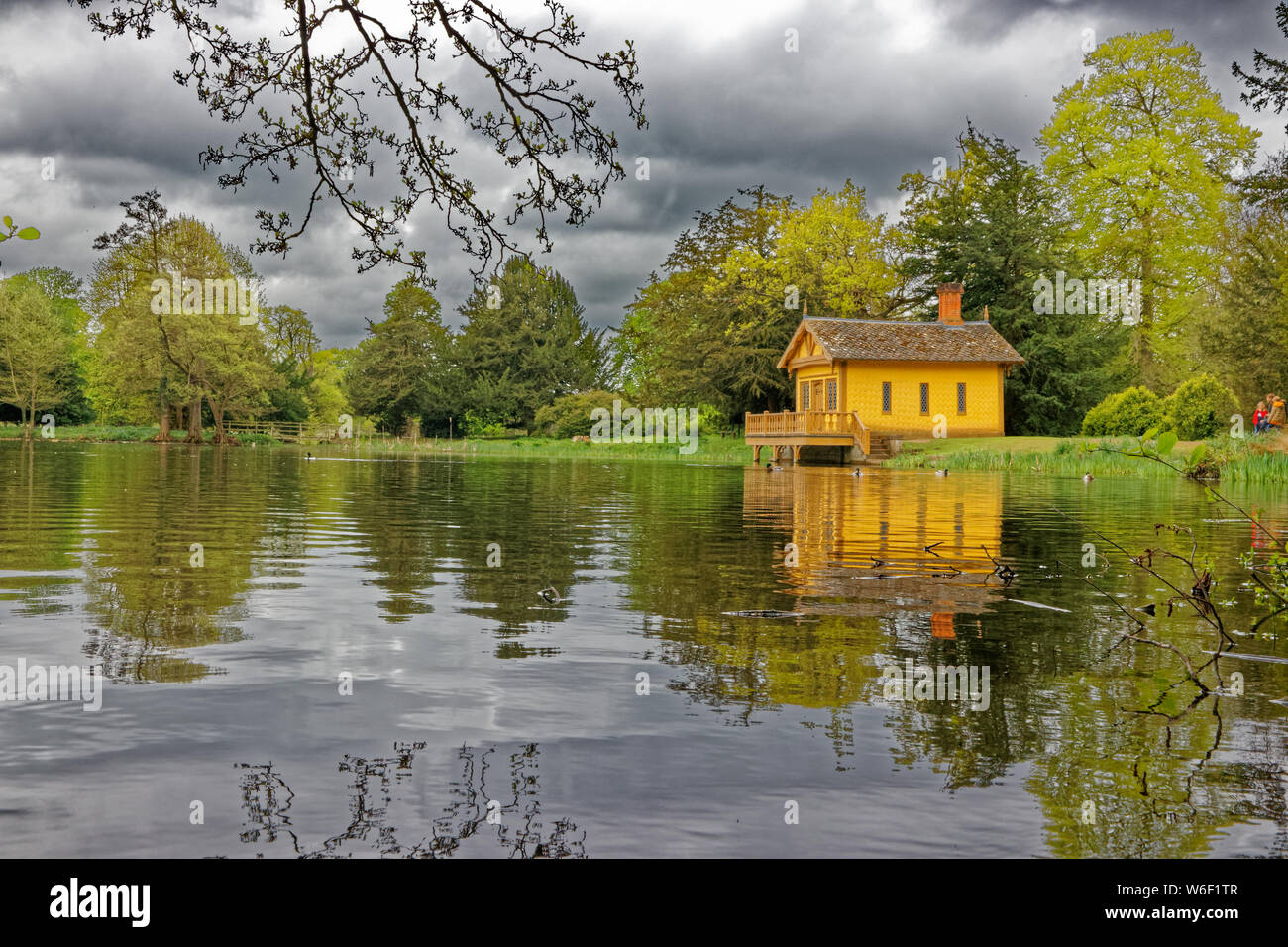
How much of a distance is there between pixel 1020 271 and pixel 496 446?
3647 cm

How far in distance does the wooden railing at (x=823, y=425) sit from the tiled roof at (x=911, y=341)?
2.91 m

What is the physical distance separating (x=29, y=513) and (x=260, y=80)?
13624mm

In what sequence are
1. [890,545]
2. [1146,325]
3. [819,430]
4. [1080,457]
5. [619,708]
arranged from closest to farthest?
[619,708] < [890,545] < [1080,457] < [819,430] < [1146,325]

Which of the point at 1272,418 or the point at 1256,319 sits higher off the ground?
the point at 1256,319

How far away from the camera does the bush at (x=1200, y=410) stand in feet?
135

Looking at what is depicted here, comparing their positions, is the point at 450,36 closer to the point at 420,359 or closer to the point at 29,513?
the point at 29,513

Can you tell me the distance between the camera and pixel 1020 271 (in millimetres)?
58000

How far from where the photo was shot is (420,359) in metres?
86.1
